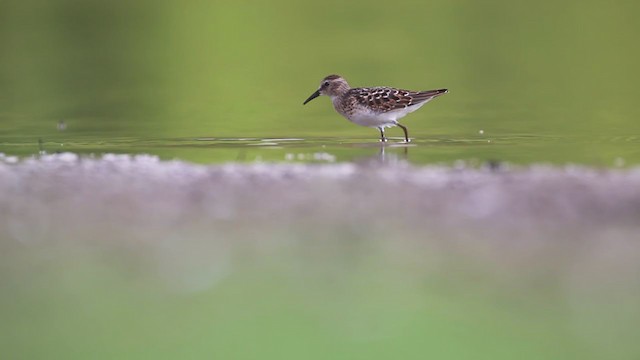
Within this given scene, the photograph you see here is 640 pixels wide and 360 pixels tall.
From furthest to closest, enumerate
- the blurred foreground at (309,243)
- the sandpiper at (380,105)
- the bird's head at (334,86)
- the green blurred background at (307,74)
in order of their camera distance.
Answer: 1. the bird's head at (334,86)
2. the sandpiper at (380,105)
3. the green blurred background at (307,74)
4. the blurred foreground at (309,243)

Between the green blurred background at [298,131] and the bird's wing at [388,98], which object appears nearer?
the green blurred background at [298,131]

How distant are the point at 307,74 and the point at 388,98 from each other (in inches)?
267

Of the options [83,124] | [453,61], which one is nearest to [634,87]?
[453,61]

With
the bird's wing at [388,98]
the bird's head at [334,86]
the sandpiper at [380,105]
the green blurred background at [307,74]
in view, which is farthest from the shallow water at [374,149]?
the bird's head at [334,86]

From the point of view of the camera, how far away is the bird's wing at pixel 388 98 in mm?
13047

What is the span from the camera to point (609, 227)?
322 inches

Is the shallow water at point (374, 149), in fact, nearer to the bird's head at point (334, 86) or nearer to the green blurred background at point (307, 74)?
the green blurred background at point (307, 74)

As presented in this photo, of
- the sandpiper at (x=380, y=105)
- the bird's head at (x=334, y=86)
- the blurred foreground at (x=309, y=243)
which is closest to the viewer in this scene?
the blurred foreground at (x=309, y=243)

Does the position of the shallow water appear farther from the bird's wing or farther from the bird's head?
the bird's head

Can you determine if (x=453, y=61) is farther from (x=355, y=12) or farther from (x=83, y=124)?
(x=355, y=12)

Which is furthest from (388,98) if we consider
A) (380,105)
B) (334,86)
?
(334,86)

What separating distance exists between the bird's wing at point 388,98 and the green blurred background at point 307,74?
350 mm

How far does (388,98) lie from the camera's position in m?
13.1

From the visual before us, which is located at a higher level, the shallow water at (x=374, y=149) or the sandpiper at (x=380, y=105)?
the sandpiper at (x=380, y=105)
